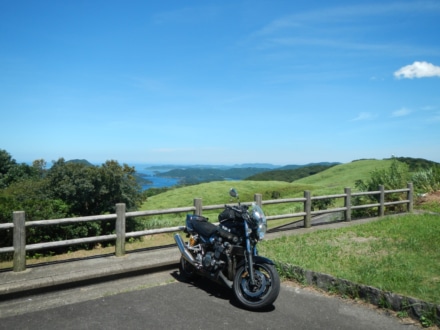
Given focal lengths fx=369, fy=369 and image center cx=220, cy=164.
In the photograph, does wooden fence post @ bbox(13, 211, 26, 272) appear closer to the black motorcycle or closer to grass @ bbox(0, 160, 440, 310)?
grass @ bbox(0, 160, 440, 310)

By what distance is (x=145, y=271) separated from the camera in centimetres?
684

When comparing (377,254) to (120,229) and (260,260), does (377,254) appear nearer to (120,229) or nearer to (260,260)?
(260,260)

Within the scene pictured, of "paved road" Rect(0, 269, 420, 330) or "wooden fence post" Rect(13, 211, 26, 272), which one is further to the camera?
"wooden fence post" Rect(13, 211, 26, 272)

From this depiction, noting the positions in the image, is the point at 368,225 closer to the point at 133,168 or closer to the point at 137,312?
the point at 133,168

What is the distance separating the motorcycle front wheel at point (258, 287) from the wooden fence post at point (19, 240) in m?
3.77

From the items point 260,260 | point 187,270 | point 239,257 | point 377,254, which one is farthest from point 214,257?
point 377,254

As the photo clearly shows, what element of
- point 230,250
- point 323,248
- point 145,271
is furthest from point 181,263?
point 323,248

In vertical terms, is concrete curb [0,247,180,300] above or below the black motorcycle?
below

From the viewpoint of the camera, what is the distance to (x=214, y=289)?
6145mm

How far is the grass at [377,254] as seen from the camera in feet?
18.8

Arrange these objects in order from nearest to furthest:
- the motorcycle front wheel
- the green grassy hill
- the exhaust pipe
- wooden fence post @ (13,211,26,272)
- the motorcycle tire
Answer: the motorcycle front wheel < the exhaust pipe < wooden fence post @ (13,211,26,272) < the motorcycle tire < the green grassy hill

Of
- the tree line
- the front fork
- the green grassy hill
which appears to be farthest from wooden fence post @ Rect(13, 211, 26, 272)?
the green grassy hill

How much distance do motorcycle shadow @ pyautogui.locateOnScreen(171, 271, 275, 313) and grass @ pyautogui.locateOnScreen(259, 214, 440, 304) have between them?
1363 mm

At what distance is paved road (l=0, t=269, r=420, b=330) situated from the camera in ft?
15.6
